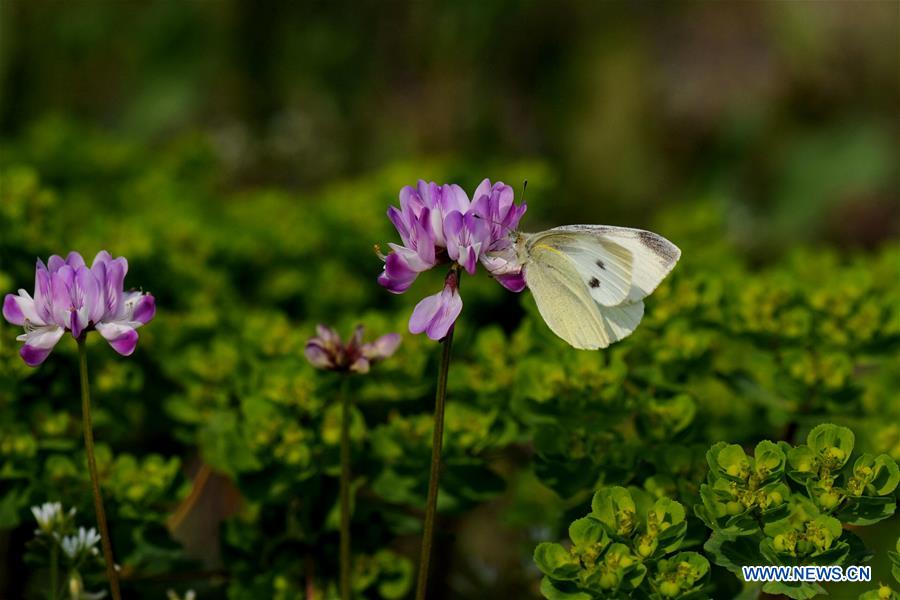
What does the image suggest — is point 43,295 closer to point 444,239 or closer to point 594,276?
point 444,239

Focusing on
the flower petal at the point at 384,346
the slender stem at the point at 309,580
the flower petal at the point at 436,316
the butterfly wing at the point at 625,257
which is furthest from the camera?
the slender stem at the point at 309,580

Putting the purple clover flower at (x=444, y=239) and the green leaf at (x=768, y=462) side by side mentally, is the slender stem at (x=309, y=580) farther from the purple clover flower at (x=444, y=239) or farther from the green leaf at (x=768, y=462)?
the green leaf at (x=768, y=462)

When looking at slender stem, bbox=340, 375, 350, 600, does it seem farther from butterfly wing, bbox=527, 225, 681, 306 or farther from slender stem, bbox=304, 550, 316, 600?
butterfly wing, bbox=527, 225, 681, 306

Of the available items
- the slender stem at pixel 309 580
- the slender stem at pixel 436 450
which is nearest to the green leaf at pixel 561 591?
the slender stem at pixel 436 450

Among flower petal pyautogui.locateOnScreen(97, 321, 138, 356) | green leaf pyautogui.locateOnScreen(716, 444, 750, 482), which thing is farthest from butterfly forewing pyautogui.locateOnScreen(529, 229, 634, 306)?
flower petal pyautogui.locateOnScreen(97, 321, 138, 356)

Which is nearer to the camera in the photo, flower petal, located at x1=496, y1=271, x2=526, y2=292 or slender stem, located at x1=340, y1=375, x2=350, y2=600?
flower petal, located at x1=496, y1=271, x2=526, y2=292

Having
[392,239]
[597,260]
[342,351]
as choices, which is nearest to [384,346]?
[342,351]
